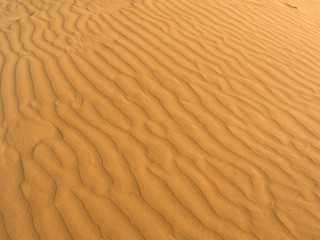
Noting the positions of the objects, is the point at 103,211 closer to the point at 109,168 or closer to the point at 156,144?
the point at 109,168

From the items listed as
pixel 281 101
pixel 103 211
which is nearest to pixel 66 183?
pixel 103 211

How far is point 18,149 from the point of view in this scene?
3170 mm

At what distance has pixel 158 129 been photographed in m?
3.33

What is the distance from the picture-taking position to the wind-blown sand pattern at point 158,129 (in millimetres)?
2625

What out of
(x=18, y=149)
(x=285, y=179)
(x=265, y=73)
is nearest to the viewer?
(x=285, y=179)

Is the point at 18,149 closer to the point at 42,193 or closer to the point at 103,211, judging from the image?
the point at 42,193

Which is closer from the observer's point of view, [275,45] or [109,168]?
[109,168]

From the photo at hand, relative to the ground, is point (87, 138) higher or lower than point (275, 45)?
lower

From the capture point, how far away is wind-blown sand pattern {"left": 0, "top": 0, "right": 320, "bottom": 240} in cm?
262

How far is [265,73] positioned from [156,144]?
1.84m

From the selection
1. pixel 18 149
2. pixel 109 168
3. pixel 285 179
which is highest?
pixel 285 179

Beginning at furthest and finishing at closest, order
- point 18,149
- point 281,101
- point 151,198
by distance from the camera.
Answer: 1. point 281,101
2. point 18,149
3. point 151,198

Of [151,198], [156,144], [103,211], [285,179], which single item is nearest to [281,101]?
[285,179]

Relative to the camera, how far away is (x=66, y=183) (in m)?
2.84
